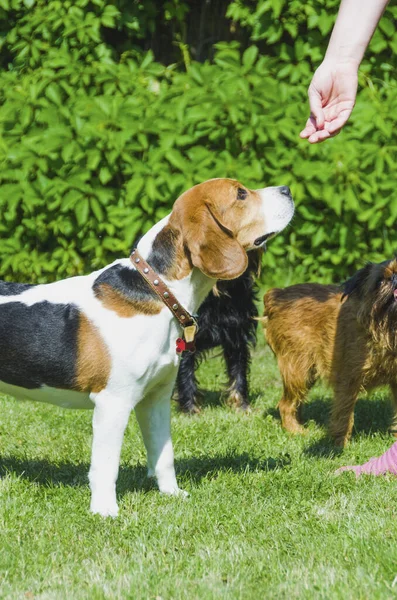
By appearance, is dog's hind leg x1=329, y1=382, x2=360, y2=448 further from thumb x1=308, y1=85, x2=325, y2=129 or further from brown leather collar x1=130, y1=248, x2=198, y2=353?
thumb x1=308, y1=85, x2=325, y2=129

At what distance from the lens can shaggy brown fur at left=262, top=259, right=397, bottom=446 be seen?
531 centimetres

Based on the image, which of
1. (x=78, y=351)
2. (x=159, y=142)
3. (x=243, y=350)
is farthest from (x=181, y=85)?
(x=78, y=351)

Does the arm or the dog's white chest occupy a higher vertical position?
the arm

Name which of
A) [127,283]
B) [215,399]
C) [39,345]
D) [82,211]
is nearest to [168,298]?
[127,283]

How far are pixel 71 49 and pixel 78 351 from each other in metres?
5.69

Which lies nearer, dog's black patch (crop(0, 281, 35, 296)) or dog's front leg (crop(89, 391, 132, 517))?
dog's front leg (crop(89, 391, 132, 517))

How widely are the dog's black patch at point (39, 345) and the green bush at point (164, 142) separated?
13.8 ft

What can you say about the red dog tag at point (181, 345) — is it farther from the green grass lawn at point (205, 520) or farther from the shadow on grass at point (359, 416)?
the shadow on grass at point (359, 416)

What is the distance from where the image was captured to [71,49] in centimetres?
907

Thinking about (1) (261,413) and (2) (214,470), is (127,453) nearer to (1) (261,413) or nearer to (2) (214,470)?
(2) (214,470)

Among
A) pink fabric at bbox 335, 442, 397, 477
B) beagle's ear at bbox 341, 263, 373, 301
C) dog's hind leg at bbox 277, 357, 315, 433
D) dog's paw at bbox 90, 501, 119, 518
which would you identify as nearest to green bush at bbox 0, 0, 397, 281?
dog's hind leg at bbox 277, 357, 315, 433

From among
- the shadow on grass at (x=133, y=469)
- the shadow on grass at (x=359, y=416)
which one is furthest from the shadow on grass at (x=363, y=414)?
the shadow on grass at (x=133, y=469)

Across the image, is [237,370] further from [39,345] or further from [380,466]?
[39,345]

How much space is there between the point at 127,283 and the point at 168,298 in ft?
0.71
